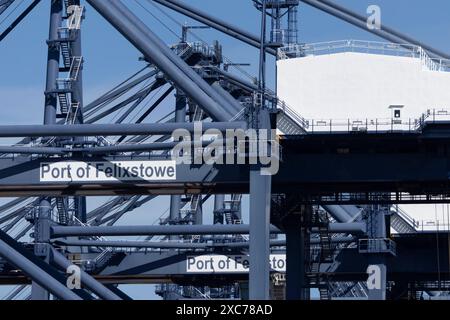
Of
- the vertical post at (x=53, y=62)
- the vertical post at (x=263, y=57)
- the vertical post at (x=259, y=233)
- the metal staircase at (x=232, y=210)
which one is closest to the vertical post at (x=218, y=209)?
the metal staircase at (x=232, y=210)

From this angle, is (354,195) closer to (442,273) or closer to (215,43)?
(442,273)

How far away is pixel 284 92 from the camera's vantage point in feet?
172

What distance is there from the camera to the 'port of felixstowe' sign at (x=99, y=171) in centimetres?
5509

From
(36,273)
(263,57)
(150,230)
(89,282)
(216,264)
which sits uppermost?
(263,57)

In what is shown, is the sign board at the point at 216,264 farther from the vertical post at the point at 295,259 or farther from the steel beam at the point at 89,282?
the vertical post at the point at 295,259

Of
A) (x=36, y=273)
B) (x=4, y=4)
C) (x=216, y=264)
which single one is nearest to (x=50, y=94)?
(x=4, y=4)

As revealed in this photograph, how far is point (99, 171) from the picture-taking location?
182 feet

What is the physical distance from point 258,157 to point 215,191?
5060mm

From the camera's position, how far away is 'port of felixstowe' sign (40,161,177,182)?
55.1 metres

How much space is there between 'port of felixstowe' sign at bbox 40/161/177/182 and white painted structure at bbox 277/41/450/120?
7295 millimetres

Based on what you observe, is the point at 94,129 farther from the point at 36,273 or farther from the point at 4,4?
the point at 4,4

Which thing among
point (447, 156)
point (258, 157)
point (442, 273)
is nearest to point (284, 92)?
point (258, 157)

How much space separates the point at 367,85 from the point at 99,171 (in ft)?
40.4

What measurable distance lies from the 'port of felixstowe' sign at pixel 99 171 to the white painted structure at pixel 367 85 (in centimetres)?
729
